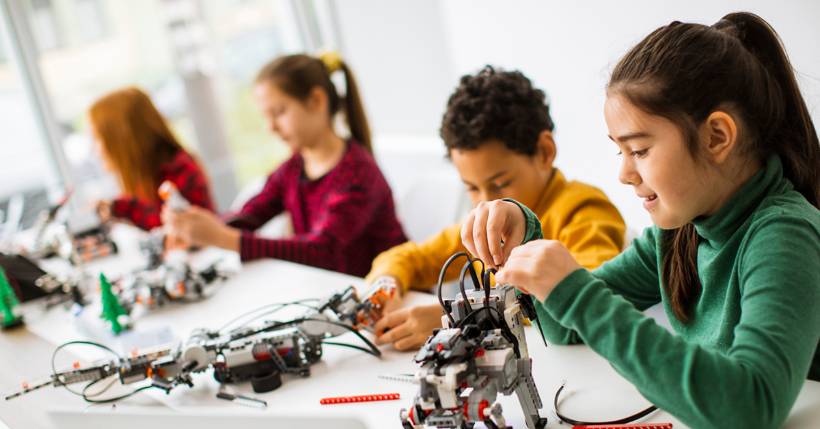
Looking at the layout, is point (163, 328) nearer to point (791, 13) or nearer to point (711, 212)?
point (711, 212)

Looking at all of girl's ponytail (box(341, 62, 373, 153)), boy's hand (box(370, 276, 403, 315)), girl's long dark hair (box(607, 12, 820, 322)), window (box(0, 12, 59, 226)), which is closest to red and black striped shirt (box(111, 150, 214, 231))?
girl's ponytail (box(341, 62, 373, 153))

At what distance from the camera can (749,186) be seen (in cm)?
113

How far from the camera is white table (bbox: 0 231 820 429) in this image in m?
1.21

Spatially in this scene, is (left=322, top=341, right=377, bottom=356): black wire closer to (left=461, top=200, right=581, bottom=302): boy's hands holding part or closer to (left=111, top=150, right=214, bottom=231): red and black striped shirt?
(left=461, top=200, right=581, bottom=302): boy's hands holding part

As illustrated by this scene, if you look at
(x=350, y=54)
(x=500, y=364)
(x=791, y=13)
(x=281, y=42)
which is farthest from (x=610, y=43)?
(x=281, y=42)

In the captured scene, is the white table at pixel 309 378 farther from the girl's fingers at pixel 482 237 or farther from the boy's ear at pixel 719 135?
the boy's ear at pixel 719 135

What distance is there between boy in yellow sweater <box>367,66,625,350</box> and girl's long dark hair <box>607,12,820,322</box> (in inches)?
19.0

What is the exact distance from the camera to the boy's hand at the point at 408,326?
1.54 m

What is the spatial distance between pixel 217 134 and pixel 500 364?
376cm

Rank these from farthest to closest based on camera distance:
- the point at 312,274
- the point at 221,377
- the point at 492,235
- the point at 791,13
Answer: the point at 312,274, the point at 791,13, the point at 221,377, the point at 492,235

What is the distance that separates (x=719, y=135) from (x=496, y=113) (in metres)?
0.74

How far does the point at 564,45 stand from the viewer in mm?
2453

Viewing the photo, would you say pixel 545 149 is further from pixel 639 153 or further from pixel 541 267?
pixel 541 267

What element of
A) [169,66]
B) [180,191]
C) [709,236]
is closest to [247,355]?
[709,236]
